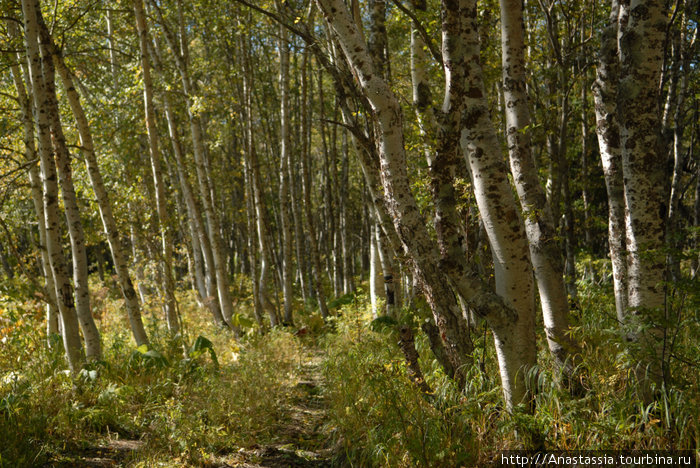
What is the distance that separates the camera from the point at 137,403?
5887mm

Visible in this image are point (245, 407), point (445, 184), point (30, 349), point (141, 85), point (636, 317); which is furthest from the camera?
point (141, 85)

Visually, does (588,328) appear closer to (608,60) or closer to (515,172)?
(515,172)

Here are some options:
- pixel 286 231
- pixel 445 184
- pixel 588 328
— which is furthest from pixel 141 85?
pixel 588 328

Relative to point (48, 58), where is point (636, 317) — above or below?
below

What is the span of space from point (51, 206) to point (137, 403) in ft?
8.63

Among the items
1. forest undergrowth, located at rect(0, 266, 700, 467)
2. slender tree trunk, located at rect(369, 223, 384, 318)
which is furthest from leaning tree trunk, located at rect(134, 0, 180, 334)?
slender tree trunk, located at rect(369, 223, 384, 318)

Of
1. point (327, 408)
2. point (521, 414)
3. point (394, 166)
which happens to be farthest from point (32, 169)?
point (521, 414)

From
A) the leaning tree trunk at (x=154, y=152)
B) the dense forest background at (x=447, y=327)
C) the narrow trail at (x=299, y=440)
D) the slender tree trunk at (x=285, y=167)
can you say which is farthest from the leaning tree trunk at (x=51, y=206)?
the slender tree trunk at (x=285, y=167)

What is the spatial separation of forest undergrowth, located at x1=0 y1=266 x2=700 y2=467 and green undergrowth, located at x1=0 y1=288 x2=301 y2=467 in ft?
0.06

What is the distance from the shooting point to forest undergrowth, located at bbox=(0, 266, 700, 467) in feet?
11.7

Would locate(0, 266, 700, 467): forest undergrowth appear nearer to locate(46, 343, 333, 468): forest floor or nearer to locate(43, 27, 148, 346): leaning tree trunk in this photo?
locate(46, 343, 333, 468): forest floor

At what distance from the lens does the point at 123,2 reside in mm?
10297

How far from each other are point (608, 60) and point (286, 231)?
26.1 ft

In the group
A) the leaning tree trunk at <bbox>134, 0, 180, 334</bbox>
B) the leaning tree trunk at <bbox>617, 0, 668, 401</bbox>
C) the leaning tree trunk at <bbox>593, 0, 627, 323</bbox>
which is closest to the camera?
the leaning tree trunk at <bbox>617, 0, 668, 401</bbox>
